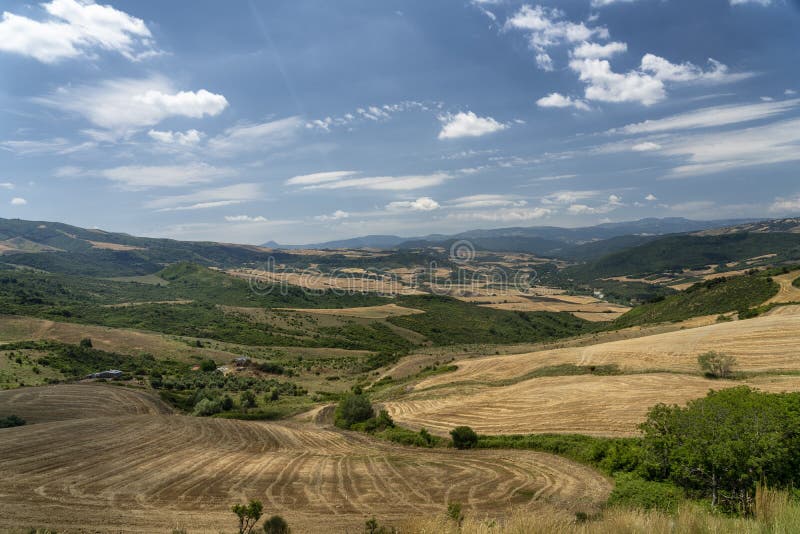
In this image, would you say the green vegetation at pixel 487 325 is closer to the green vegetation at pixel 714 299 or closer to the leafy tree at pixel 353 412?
the green vegetation at pixel 714 299

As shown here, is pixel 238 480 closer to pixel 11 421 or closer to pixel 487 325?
pixel 11 421

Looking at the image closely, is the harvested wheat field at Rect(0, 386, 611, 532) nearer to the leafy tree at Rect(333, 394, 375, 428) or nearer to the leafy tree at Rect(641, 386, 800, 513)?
the leafy tree at Rect(641, 386, 800, 513)

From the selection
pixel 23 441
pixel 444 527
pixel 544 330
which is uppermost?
pixel 444 527

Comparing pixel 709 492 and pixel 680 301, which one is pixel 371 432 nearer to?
pixel 709 492

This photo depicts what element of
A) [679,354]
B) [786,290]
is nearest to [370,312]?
[786,290]

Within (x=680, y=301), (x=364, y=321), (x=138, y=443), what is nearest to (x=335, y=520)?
(x=138, y=443)

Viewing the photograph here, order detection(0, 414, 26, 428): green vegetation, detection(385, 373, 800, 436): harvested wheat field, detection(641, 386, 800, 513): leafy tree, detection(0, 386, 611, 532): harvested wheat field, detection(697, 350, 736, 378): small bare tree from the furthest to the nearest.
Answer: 1. detection(697, 350, 736, 378): small bare tree
2. detection(0, 414, 26, 428): green vegetation
3. detection(385, 373, 800, 436): harvested wheat field
4. detection(0, 386, 611, 532): harvested wheat field
5. detection(641, 386, 800, 513): leafy tree

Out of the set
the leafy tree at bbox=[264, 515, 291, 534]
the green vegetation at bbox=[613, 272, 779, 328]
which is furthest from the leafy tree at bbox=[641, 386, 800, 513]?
the green vegetation at bbox=[613, 272, 779, 328]
